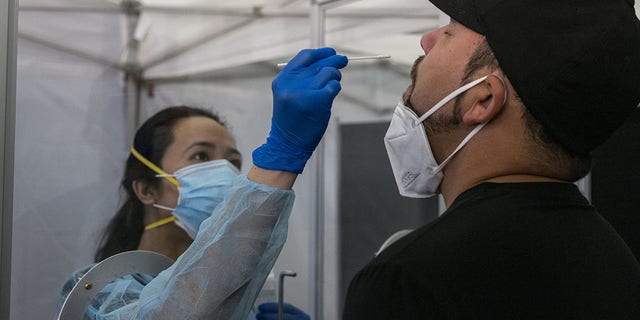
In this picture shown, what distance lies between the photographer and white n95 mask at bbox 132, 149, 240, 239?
1834 mm

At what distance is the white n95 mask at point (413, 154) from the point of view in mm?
953

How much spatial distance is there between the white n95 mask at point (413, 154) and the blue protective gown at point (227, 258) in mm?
214

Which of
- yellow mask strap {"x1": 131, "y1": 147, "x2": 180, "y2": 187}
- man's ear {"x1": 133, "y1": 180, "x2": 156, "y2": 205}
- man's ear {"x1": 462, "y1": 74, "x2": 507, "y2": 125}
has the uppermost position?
man's ear {"x1": 462, "y1": 74, "x2": 507, "y2": 125}

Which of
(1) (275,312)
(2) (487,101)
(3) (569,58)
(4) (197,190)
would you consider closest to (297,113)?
(2) (487,101)

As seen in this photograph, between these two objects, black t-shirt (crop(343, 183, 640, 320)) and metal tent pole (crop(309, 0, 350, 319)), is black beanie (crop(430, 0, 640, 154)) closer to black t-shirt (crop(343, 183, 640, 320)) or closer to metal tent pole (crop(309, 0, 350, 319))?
black t-shirt (crop(343, 183, 640, 320))

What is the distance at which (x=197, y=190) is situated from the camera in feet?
6.08

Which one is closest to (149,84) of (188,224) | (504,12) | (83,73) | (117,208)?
(83,73)

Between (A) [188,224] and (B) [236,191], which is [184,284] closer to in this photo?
(B) [236,191]

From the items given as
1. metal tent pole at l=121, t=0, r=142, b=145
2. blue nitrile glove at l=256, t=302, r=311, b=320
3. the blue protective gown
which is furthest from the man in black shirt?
metal tent pole at l=121, t=0, r=142, b=145

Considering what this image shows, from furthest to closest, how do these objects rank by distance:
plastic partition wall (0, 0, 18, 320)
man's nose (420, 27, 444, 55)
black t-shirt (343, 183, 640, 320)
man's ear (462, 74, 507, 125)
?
plastic partition wall (0, 0, 18, 320)
man's nose (420, 27, 444, 55)
man's ear (462, 74, 507, 125)
black t-shirt (343, 183, 640, 320)

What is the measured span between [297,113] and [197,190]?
87 cm

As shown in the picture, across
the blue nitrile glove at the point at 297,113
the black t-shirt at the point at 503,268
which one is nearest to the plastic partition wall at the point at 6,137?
the blue nitrile glove at the point at 297,113

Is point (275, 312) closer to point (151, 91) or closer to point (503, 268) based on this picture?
point (151, 91)

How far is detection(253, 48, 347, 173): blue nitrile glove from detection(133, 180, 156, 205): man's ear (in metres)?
0.93
